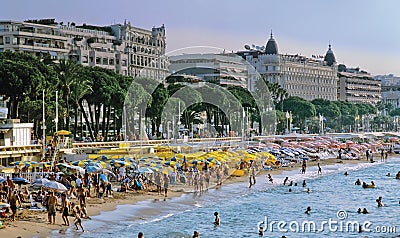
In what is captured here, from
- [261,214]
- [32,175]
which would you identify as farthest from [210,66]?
[32,175]

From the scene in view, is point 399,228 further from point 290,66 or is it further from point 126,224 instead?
point 290,66

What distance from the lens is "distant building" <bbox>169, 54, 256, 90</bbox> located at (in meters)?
41.6

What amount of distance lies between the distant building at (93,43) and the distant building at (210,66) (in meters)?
16.5

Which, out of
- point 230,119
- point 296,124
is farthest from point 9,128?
point 296,124

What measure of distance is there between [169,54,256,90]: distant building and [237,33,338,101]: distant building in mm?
99075

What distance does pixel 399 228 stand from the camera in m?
33.0

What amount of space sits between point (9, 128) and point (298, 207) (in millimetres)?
21105

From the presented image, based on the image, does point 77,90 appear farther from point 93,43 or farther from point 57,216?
point 93,43

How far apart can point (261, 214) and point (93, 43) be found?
75256 millimetres

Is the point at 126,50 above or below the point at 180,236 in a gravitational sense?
above

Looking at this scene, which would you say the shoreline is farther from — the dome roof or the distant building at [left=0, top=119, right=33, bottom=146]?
the dome roof

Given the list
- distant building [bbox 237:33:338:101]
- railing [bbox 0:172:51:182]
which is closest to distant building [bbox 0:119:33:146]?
railing [bbox 0:172:51:182]

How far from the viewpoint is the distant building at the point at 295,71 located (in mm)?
167250

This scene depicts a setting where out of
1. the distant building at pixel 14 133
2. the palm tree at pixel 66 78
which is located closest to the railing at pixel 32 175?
the distant building at pixel 14 133
